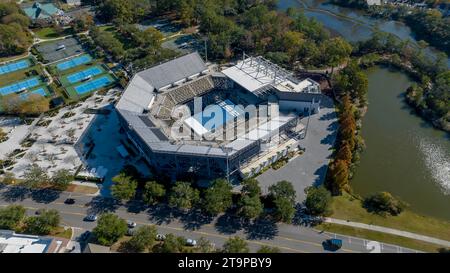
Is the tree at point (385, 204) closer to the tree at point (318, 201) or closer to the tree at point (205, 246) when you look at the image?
the tree at point (318, 201)

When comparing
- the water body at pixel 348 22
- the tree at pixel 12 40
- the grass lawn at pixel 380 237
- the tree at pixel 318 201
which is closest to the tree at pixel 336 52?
the water body at pixel 348 22

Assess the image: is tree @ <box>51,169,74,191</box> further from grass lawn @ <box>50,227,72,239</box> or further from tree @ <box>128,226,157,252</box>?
tree @ <box>128,226,157,252</box>

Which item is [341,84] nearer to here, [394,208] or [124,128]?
[394,208]

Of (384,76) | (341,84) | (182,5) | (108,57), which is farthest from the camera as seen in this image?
(182,5)

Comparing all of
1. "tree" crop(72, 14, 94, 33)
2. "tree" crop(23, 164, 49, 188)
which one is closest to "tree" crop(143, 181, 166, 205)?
"tree" crop(23, 164, 49, 188)

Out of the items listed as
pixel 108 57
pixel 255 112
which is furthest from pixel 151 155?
pixel 108 57

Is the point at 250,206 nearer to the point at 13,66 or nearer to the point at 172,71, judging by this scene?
the point at 172,71
